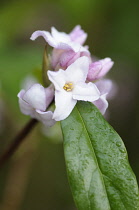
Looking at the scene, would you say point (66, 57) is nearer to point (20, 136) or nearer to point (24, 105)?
point (24, 105)

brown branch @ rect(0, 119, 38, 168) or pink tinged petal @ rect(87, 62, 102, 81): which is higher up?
pink tinged petal @ rect(87, 62, 102, 81)

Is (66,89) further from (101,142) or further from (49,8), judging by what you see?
(49,8)

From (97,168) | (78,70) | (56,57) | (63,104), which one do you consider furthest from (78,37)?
(97,168)

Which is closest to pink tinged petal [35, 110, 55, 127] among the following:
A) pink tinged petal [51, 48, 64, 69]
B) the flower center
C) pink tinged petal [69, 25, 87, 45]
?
the flower center

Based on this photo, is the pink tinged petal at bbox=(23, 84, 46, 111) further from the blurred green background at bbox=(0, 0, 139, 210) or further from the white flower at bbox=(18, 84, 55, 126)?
the blurred green background at bbox=(0, 0, 139, 210)

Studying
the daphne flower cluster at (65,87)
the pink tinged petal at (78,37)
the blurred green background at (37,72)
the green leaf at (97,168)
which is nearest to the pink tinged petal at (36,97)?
the daphne flower cluster at (65,87)
